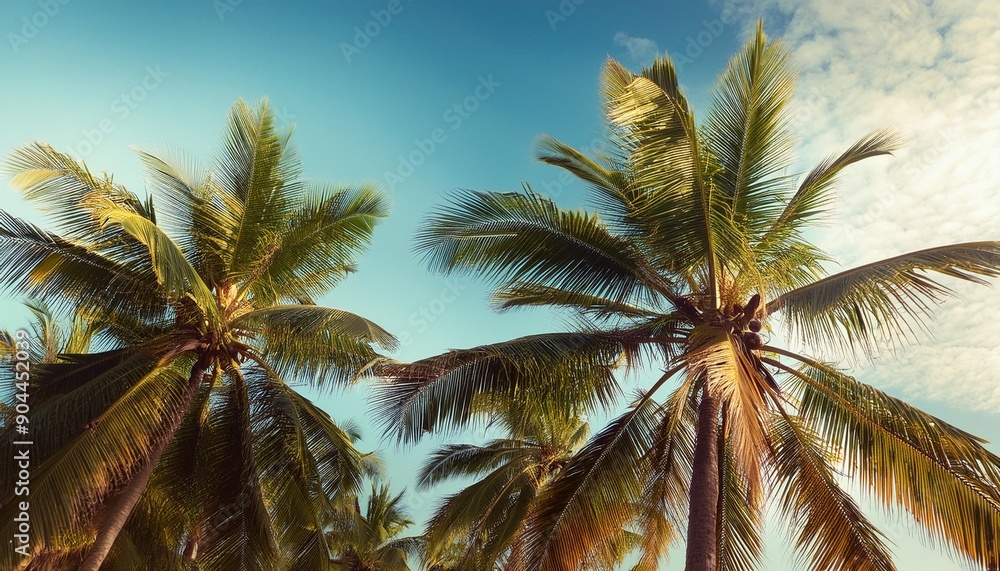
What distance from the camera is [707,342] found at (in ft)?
25.3

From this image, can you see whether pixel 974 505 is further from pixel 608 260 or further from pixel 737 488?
pixel 608 260

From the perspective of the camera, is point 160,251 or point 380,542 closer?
point 160,251

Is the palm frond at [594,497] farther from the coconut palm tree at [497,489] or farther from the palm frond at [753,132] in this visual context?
the palm frond at [753,132]

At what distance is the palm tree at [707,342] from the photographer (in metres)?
7.49

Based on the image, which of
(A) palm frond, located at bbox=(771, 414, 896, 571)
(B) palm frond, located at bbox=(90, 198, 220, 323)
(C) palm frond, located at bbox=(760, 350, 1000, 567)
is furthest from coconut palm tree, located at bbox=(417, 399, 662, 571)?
(B) palm frond, located at bbox=(90, 198, 220, 323)

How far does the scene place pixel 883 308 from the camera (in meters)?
7.69

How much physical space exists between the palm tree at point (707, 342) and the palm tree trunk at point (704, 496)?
22 mm

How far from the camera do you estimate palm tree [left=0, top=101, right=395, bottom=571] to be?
9.33 m

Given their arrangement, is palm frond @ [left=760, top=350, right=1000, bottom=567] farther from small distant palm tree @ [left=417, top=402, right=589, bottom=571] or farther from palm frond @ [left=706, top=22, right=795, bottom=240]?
small distant palm tree @ [left=417, top=402, right=589, bottom=571]

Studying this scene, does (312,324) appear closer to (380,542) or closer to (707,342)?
(707,342)

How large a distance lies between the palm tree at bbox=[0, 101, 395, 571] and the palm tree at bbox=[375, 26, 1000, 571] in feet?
Answer: 8.37

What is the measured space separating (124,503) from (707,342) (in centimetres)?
800

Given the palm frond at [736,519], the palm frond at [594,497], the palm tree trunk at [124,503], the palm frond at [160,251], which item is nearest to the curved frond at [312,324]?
the palm tree trunk at [124,503]

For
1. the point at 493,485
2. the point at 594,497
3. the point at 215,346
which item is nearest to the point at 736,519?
the point at 594,497
